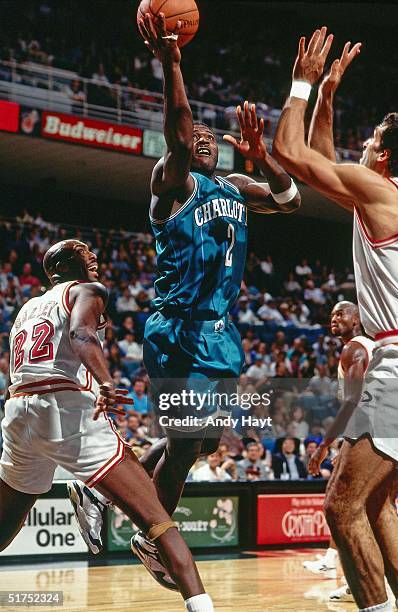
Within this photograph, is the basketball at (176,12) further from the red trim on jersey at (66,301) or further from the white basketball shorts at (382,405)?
the white basketball shorts at (382,405)

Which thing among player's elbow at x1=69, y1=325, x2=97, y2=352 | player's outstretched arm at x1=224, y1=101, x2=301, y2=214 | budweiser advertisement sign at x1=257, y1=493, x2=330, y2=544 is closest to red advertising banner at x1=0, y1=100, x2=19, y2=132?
budweiser advertisement sign at x1=257, y1=493, x2=330, y2=544

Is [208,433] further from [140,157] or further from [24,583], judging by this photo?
[140,157]

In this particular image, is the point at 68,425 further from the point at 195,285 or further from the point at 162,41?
the point at 162,41

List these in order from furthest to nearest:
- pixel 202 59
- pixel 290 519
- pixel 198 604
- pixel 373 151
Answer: pixel 202 59 → pixel 290 519 → pixel 373 151 → pixel 198 604

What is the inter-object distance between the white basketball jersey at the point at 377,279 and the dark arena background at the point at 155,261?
2.85 metres

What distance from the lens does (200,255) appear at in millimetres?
4465

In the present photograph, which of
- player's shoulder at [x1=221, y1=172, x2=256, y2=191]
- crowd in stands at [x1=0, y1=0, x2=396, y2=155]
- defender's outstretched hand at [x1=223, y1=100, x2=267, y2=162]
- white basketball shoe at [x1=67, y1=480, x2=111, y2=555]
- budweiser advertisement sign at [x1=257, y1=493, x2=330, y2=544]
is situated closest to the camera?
white basketball shoe at [x1=67, y1=480, x2=111, y2=555]

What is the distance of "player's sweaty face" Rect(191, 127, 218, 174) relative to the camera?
4664 millimetres

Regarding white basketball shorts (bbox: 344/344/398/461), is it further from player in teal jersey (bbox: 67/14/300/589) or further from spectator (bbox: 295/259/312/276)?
spectator (bbox: 295/259/312/276)

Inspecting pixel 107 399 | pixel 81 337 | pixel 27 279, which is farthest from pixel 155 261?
pixel 107 399

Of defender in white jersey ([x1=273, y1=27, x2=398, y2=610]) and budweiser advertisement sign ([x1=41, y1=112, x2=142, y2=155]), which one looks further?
budweiser advertisement sign ([x1=41, y1=112, x2=142, y2=155])

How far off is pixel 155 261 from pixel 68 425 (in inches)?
486

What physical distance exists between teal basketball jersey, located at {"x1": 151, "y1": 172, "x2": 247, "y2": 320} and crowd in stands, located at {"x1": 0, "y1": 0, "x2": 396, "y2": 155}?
1051 centimetres

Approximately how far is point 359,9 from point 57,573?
616 inches
